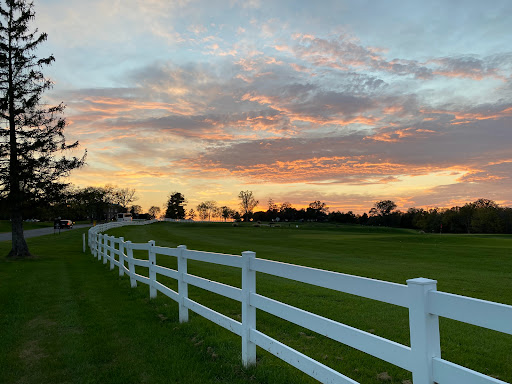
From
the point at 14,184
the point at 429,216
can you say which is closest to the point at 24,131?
the point at 14,184

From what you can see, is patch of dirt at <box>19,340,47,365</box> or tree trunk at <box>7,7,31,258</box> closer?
patch of dirt at <box>19,340,47,365</box>

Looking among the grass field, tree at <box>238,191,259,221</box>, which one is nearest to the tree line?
tree at <box>238,191,259,221</box>

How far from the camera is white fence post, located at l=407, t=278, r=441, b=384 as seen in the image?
2.83 meters

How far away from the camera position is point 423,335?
285cm

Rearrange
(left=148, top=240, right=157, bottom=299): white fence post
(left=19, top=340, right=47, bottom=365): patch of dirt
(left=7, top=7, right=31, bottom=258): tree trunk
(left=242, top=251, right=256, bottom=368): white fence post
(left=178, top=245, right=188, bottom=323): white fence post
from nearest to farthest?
(left=242, top=251, right=256, bottom=368): white fence post < (left=19, top=340, right=47, bottom=365): patch of dirt < (left=178, top=245, right=188, bottom=323): white fence post < (left=148, top=240, right=157, bottom=299): white fence post < (left=7, top=7, right=31, bottom=258): tree trunk

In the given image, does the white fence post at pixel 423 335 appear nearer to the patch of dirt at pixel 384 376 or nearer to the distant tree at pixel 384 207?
the patch of dirt at pixel 384 376

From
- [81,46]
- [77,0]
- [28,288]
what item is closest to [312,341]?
[28,288]

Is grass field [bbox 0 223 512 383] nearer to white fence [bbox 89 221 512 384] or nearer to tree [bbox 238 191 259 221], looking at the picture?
white fence [bbox 89 221 512 384]

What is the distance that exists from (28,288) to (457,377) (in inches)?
534

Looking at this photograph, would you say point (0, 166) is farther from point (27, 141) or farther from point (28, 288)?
point (28, 288)

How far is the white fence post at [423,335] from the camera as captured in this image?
2.83 metres

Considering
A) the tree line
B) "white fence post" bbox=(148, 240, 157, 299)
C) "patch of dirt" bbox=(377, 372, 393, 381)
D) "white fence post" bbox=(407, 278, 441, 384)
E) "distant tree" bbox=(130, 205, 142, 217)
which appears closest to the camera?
"white fence post" bbox=(407, 278, 441, 384)

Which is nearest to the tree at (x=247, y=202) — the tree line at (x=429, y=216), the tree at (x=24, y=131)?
the tree line at (x=429, y=216)

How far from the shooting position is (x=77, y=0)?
56.5 feet
